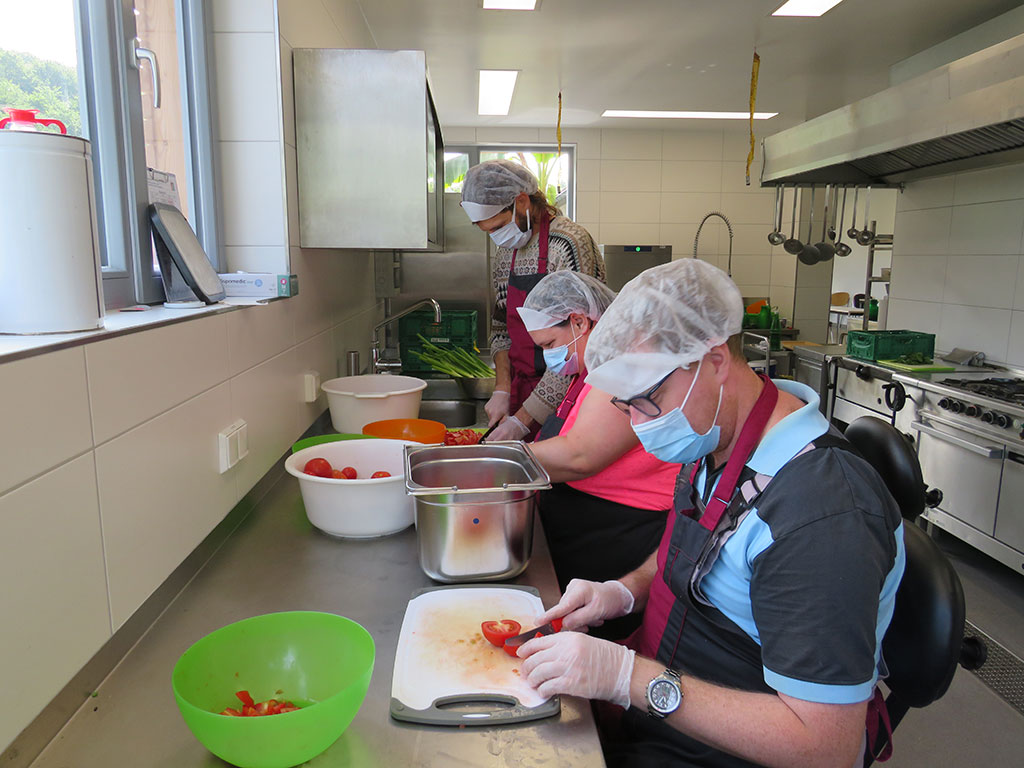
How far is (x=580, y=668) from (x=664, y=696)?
122 millimetres

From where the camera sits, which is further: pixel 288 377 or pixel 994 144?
pixel 994 144

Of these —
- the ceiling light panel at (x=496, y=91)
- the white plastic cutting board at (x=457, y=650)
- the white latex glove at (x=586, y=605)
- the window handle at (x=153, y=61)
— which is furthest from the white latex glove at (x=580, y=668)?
the ceiling light panel at (x=496, y=91)

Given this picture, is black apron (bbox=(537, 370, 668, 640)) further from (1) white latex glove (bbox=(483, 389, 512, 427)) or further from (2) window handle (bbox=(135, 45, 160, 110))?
(2) window handle (bbox=(135, 45, 160, 110))

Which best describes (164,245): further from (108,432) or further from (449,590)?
(449,590)

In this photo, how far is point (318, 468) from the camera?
5.02 ft

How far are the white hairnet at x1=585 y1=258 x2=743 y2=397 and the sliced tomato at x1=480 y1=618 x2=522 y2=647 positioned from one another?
0.40 metres

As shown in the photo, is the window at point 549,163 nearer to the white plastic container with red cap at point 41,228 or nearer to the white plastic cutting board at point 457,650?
the white plastic cutting board at point 457,650

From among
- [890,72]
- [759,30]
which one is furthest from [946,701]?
[890,72]

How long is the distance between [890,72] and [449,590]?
4868mm

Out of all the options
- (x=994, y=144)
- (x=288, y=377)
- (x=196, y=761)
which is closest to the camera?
(x=196, y=761)

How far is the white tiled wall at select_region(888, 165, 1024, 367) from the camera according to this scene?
11.3 ft

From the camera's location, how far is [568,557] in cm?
175

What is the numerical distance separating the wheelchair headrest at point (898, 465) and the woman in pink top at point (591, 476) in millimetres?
427

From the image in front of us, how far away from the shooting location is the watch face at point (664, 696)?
94cm
